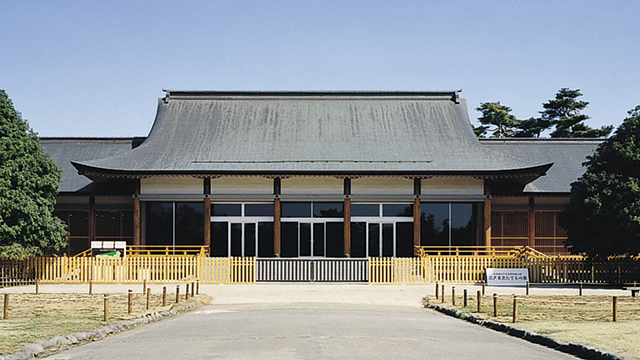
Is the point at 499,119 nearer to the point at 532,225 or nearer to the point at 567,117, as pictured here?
the point at 567,117

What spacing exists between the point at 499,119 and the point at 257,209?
1774 inches

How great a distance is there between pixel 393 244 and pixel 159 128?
14.4m

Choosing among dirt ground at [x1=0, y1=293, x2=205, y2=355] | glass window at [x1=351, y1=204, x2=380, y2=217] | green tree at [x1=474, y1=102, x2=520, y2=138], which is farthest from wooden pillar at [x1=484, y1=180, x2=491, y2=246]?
green tree at [x1=474, y1=102, x2=520, y2=138]

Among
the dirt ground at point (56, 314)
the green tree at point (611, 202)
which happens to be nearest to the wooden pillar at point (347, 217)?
the green tree at point (611, 202)

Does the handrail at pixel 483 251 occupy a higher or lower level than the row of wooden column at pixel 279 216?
lower

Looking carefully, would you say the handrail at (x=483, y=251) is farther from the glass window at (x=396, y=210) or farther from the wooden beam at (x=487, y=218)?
the glass window at (x=396, y=210)

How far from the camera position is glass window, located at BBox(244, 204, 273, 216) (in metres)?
35.5

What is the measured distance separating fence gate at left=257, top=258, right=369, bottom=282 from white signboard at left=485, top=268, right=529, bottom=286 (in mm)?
5325

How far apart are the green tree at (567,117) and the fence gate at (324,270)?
40968 mm

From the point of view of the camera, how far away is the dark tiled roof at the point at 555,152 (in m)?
39.0

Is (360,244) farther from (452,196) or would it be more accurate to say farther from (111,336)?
(111,336)

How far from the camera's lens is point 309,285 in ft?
98.5

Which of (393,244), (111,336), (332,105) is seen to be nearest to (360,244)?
(393,244)

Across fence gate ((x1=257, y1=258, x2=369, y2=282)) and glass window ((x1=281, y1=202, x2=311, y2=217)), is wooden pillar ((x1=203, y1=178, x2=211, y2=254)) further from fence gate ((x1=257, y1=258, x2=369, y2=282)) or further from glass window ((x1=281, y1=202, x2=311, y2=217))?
fence gate ((x1=257, y1=258, x2=369, y2=282))
